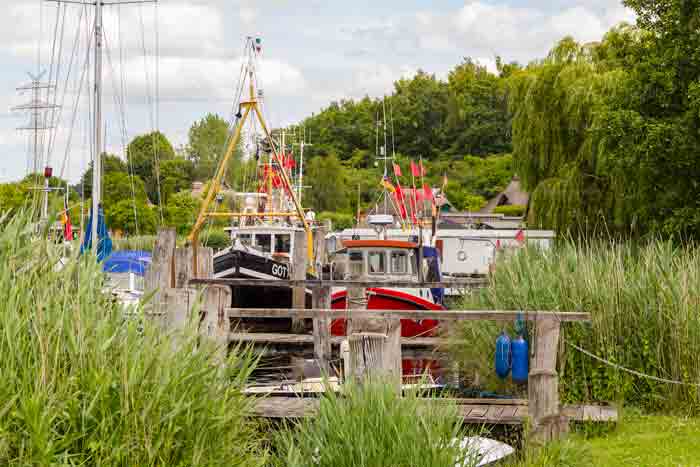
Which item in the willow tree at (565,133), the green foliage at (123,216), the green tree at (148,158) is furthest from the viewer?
the green tree at (148,158)

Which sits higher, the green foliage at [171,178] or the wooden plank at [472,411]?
the green foliage at [171,178]

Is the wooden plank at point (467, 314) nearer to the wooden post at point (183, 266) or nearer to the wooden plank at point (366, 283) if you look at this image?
the wooden plank at point (366, 283)

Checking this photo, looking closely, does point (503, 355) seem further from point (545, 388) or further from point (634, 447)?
point (634, 447)

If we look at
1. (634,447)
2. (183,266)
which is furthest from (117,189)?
(634,447)

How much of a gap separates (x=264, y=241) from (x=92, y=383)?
74.2ft

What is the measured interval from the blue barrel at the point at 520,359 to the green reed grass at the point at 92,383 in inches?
168

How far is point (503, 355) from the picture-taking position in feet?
33.6

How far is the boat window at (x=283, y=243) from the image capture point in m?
28.3

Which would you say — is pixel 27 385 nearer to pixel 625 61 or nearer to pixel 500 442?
pixel 500 442

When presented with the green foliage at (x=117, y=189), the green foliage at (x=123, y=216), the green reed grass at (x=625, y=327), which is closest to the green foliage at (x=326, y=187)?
the green foliage at (x=117, y=189)

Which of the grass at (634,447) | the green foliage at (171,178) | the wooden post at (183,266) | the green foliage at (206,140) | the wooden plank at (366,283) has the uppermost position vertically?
the green foliage at (206,140)

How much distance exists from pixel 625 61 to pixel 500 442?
11.5 meters

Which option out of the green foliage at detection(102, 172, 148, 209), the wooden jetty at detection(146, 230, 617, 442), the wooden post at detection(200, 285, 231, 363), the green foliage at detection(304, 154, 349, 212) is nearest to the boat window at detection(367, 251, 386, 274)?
the wooden jetty at detection(146, 230, 617, 442)

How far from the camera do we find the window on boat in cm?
2052
